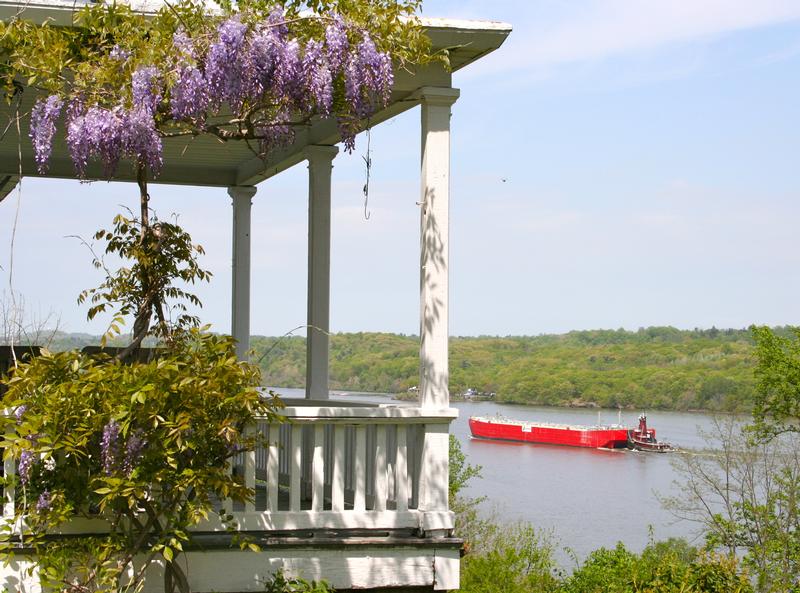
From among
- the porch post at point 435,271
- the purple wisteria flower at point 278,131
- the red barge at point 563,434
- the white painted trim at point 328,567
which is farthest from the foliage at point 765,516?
the red barge at point 563,434

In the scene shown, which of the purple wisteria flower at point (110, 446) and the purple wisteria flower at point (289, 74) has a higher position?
the purple wisteria flower at point (289, 74)

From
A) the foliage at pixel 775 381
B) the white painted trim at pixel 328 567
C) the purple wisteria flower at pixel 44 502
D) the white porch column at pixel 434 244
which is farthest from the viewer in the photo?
the foliage at pixel 775 381

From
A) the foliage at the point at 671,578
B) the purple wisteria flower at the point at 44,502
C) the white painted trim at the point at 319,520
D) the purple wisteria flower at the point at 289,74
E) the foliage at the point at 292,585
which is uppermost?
the purple wisteria flower at the point at 289,74

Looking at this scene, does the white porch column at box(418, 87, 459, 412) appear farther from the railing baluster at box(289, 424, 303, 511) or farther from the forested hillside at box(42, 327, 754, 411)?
the forested hillside at box(42, 327, 754, 411)

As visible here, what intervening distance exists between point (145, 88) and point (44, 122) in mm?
558

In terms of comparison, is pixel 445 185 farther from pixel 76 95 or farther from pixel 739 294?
pixel 739 294

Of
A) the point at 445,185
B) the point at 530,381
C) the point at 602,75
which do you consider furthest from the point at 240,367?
the point at 530,381

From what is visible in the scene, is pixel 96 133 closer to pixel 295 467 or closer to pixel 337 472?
pixel 295 467

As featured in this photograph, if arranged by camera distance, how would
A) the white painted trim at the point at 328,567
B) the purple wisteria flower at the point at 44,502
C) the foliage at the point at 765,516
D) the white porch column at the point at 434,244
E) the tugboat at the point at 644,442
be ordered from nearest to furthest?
the purple wisteria flower at the point at 44,502 < the white painted trim at the point at 328,567 < the white porch column at the point at 434,244 < the foliage at the point at 765,516 < the tugboat at the point at 644,442

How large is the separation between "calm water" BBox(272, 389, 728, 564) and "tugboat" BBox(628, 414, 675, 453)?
387 millimetres

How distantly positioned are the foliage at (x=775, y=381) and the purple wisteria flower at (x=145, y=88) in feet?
60.6

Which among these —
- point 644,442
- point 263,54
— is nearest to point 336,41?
point 263,54

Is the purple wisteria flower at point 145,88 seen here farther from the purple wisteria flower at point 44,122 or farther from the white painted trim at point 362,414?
the white painted trim at point 362,414

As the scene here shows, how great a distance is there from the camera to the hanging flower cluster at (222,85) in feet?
16.2
